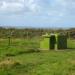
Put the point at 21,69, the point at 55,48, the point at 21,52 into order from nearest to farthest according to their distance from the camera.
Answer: the point at 21,69 → the point at 21,52 → the point at 55,48

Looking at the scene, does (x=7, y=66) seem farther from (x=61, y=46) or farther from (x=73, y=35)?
(x=73, y=35)

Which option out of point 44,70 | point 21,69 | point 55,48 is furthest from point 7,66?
point 55,48

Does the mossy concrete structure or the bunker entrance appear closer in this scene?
the mossy concrete structure

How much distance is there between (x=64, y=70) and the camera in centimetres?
1591

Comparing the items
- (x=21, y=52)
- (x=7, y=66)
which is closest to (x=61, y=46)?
(x=21, y=52)

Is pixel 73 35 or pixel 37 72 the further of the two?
pixel 73 35

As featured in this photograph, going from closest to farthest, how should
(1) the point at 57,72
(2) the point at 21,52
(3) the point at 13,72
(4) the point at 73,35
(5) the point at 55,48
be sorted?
(1) the point at 57,72, (3) the point at 13,72, (2) the point at 21,52, (5) the point at 55,48, (4) the point at 73,35

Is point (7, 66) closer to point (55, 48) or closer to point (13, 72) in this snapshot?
point (13, 72)

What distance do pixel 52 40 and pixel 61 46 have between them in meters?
1.04

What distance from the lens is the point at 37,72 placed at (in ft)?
51.8

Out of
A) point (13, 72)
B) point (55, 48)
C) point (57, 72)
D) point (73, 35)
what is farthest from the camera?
point (73, 35)

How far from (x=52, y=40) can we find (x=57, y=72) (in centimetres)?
1593

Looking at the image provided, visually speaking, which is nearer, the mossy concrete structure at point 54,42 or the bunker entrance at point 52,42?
the mossy concrete structure at point 54,42

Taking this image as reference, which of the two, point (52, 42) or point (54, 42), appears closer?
point (54, 42)
